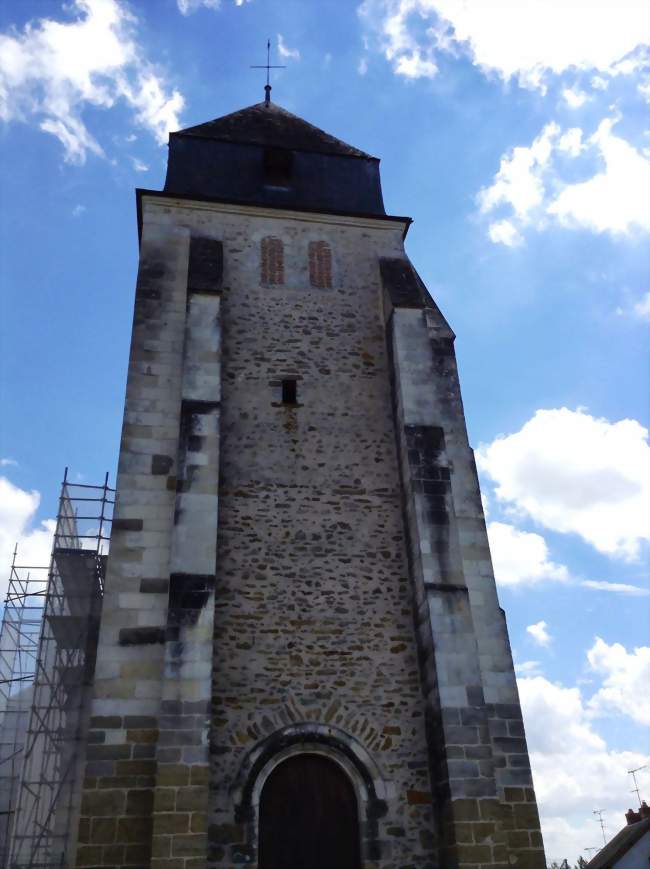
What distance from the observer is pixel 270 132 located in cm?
1323

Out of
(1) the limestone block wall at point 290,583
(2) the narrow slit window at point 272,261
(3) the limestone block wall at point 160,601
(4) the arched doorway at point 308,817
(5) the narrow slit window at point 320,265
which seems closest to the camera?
(3) the limestone block wall at point 160,601

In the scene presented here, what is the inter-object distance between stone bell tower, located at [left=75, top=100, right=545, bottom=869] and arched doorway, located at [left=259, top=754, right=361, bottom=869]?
0.06 feet

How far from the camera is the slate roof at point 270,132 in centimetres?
1266

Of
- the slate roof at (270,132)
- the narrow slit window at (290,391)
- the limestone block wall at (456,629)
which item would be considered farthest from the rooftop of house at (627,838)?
the slate roof at (270,132)

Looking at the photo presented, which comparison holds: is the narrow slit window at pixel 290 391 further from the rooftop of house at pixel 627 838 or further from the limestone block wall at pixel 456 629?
the rooftop of house at pixel 627 838

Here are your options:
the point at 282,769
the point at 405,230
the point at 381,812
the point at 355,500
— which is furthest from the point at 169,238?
the point at 381,812

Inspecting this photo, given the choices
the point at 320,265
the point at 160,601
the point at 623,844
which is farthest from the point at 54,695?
the point at 623,844

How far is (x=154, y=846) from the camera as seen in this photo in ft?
20.7

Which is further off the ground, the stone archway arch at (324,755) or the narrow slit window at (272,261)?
the narrow slit window at (272,261)

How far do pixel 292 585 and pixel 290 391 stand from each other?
2707 mm

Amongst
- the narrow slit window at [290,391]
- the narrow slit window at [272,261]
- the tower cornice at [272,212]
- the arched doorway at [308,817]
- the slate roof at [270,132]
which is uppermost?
the slate roof at [270,132]

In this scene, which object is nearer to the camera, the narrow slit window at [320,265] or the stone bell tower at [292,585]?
the stone bell tower at [292,585]

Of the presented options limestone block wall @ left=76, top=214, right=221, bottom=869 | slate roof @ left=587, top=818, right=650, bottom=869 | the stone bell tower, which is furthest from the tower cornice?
slate roof @ left=587, top=818, right=650, bottom=869

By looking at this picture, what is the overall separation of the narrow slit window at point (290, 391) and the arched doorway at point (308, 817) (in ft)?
14.2
